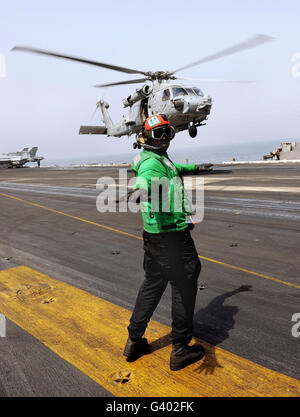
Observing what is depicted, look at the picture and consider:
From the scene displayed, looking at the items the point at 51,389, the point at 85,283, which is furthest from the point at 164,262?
the point at 85,283

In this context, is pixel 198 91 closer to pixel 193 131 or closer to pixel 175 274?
pixel 193 131

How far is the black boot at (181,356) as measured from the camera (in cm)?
318

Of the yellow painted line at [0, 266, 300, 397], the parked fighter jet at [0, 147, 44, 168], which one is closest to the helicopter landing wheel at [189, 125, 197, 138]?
the yellow painted line at [0, 266, 300, 397]

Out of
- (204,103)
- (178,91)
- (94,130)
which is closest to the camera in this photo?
(204,103)

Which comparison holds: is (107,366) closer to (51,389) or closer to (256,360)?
(51,389)

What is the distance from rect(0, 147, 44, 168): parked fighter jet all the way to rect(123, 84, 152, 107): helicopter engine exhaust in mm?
43036

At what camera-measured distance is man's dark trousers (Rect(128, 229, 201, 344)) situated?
3195mm

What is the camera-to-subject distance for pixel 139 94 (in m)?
22.7

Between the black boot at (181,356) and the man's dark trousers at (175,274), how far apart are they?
0.06 metres

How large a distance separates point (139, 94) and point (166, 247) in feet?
69.5

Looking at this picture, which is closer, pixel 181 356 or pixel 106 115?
pixel 181 356

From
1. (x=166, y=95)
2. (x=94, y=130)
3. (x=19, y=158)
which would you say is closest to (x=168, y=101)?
(x=166, y=95)

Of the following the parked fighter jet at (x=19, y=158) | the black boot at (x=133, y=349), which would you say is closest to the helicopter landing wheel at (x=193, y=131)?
the black boot at (x=133, y=349)

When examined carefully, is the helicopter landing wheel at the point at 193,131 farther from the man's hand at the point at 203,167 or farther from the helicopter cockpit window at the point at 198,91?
the man's hand at the point at 203,167
